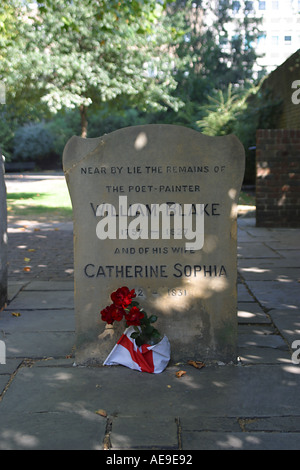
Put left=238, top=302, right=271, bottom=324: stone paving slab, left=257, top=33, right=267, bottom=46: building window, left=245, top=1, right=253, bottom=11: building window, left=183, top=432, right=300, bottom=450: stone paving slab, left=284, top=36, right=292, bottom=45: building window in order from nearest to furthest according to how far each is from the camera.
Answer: left=183, top=432, right=300, bottom=450: stone paving slab → left=238, top=302, right=271, bottom=324: stone paving slab → left=284, top=36, right=292, bottom=45: building window → left=245, top=1, right=253, bottom=11: building window → left=257, top=33, right=267, bottom=46: building window

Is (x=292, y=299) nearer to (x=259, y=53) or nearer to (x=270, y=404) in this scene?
(x=270, y=404)

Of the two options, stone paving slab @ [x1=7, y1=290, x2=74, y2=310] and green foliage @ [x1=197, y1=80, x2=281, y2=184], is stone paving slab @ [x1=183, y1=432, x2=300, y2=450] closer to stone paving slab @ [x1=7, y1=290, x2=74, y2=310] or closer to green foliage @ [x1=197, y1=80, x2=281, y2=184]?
stone paving slab @ [x1=7, y1=290, x2=74, y2=310]

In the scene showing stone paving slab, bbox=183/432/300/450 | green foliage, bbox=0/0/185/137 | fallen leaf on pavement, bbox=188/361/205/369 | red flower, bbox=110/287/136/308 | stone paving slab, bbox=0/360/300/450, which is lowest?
fallen leaf on pavement, bbox=188/361/205/369

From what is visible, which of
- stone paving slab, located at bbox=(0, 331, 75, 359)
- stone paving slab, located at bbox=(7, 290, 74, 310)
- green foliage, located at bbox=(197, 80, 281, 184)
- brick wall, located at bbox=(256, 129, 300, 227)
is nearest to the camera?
stone paving slab, located at bbox=(0, 331, 75, 359)

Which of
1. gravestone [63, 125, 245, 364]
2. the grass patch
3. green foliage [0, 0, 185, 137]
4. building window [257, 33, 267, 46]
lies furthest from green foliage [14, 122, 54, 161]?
gravestone [63, 125, 245, 364]

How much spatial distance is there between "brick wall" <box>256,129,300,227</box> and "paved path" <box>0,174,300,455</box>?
545 centimetres

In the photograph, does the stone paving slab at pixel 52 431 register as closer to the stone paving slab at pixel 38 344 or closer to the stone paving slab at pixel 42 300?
the stone paving slab at pixel 38 344

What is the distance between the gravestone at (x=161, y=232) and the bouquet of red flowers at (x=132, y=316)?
0.38 ft

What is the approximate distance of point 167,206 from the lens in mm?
3746

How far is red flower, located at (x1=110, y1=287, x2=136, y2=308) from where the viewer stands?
3609 mm

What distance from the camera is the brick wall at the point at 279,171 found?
33.9 ft

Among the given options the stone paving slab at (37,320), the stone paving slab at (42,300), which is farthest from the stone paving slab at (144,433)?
the stone paving slab at (42,300)

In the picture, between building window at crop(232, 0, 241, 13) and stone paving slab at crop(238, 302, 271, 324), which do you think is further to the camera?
building window at crop(232, 0, 241, 13)

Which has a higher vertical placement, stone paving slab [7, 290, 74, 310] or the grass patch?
stone paving slab [7, 290, 74, 310]
